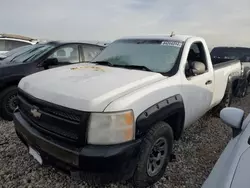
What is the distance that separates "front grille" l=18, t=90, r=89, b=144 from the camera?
7.32ft

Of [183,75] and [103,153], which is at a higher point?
[183,75]

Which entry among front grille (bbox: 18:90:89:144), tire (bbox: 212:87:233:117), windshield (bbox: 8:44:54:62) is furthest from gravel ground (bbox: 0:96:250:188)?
windshield (bbox: 8:44:54:62)

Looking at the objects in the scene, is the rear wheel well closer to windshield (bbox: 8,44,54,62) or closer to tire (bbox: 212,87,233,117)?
tire (bbox: 212,87,233,117)

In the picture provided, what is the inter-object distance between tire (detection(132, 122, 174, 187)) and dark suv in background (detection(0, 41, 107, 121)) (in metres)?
3.29

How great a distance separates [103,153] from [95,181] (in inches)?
13.3

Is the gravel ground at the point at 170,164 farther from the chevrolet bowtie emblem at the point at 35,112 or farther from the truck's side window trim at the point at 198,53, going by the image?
the truck's side window trim at the point at 198,53

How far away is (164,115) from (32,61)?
137 inches

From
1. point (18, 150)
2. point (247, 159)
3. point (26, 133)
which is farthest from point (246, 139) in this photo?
point (18, 150)

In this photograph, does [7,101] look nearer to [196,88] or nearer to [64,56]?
[64,56]

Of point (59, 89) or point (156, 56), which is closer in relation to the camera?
point (59, 89)

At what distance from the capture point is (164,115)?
2.70 metres

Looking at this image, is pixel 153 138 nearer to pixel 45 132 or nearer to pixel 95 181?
pixel 95 181

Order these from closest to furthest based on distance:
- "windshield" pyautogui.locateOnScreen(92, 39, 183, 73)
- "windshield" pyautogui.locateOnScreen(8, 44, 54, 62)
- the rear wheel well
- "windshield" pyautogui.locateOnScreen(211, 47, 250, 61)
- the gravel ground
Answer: the gravel ground < the rear wheel well < "windshield" pyautogui.locateOnScreen(92, 39, 183, 73) < "windshield" pyautogui.locateOnScreen(8, 44, 54, 62) < "windshield" pyautogui.locateOnScreen(211, 47, 250, 61)

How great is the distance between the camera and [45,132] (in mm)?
2502
